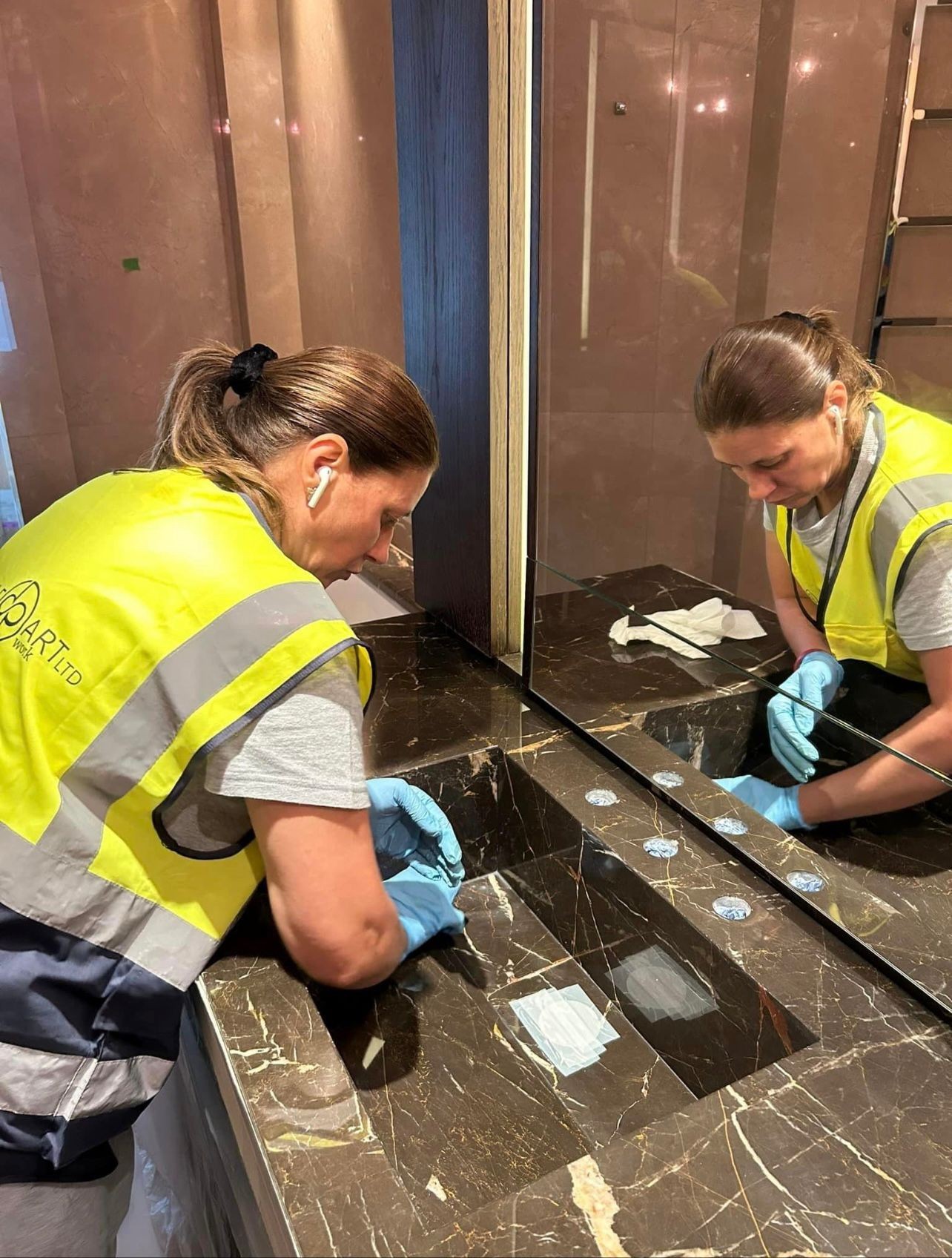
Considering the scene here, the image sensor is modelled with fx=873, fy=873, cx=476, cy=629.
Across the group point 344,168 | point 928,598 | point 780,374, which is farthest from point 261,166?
point 928,598

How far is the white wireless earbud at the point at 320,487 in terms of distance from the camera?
34.8 inches

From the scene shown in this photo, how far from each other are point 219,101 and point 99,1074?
2912 millimetres

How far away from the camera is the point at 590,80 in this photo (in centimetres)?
110

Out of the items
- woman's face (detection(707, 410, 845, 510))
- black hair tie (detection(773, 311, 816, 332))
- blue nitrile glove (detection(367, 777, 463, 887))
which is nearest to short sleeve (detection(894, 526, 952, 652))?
woman's face (detection(707, 410, 845, 510))

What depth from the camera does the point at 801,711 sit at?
0.92m

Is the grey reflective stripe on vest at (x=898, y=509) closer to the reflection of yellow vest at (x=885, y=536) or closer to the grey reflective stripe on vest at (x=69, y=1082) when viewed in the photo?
the reflection of yellow vest at (x=885, y=536)

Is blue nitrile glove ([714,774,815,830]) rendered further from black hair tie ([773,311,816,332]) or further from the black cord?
black hair tie ([773,311,816,332])

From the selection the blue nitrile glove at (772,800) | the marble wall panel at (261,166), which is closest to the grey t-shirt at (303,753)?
the blue nitrile glove at (772,800)

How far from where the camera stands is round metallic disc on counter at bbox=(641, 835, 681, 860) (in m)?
1.03

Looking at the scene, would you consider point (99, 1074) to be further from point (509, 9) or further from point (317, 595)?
point (509, 9)

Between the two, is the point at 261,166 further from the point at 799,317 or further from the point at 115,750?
the point at 115,750

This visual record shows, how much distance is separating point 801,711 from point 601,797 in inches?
12.7

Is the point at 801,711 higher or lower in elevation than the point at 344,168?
lower

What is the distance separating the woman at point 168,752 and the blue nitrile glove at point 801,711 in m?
0.45
